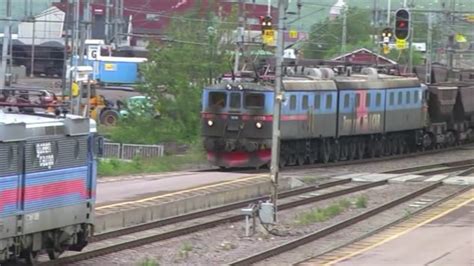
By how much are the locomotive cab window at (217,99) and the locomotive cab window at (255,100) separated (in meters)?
0.89

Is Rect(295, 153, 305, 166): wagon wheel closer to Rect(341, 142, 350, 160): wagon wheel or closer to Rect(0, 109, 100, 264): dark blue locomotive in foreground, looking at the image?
Rect(341, 142, 350, 160): wagon wheel

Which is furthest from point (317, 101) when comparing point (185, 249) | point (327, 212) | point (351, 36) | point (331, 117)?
point (351, 36)

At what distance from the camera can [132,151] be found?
46.8 metres

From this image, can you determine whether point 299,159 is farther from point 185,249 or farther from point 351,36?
point 351,36

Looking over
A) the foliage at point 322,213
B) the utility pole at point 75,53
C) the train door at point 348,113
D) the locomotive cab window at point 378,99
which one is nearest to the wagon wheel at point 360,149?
the locomotive cab window at point 378,99

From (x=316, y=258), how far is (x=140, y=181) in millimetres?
12059

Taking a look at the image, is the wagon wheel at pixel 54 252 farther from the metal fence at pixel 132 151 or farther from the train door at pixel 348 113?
the metal fence at pixel 132 151

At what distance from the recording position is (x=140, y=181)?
30.4 m

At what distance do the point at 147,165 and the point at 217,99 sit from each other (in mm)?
3415

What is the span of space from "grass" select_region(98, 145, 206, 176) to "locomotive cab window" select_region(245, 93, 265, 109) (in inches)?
129

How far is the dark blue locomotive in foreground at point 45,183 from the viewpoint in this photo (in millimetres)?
15148

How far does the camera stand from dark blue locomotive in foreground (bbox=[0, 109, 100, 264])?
1515cm

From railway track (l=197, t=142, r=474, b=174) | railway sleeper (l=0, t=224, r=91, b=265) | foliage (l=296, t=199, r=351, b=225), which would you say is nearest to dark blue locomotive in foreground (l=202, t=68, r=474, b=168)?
railway track (l=197, t=142, r=474, b=174)

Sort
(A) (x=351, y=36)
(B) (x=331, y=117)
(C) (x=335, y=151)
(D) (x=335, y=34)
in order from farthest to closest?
(A) (x=351, y=36) < (D) (x=335, y=34) < (C) (x=335, y=151) < (B) (x=331, y=117)
